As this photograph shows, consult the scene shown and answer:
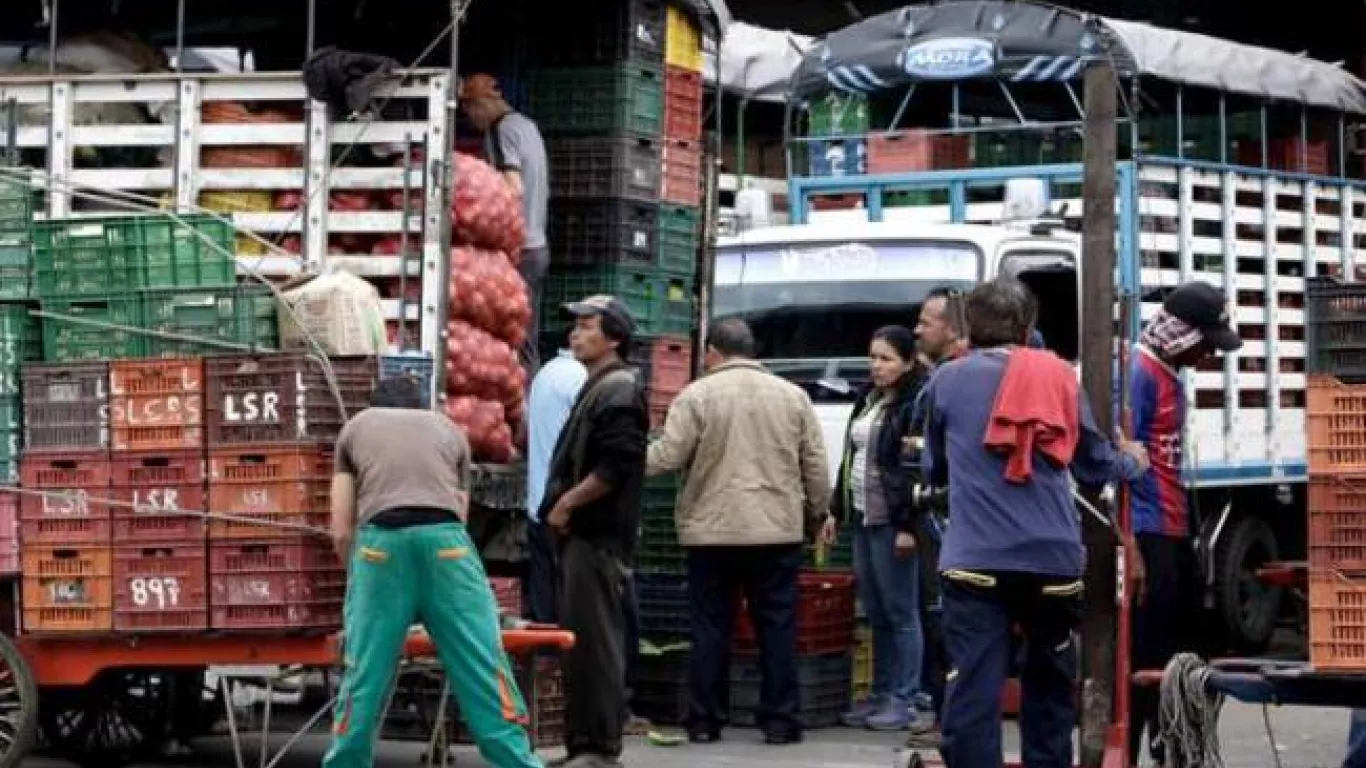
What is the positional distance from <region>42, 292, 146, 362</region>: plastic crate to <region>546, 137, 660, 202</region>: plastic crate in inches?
Result: 147

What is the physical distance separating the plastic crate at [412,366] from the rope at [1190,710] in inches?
130

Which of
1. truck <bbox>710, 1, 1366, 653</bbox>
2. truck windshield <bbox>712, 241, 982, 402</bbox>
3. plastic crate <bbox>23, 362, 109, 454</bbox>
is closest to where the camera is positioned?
plastic crate <bbox>23, 362, 109, 454</bbox>

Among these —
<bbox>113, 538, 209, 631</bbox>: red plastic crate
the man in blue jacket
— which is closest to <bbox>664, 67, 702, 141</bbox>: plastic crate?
<bbox>113, 538, 209, 631</bbox>: red plastic crate

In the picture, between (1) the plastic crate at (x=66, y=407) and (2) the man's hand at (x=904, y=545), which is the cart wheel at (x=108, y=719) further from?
(2) the man's hand at (x=904, y=545)

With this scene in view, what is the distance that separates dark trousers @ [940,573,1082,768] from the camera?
9539 mm

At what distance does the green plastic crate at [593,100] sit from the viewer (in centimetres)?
1470

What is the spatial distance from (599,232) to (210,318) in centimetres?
378

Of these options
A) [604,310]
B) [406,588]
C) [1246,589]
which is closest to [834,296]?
[1246,589]

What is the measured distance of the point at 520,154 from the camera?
14109mm

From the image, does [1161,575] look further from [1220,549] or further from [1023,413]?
[1220,549]

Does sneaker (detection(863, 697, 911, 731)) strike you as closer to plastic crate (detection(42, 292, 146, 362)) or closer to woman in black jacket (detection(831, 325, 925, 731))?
woman in black jacket (detection(831, 325, 925, 731))

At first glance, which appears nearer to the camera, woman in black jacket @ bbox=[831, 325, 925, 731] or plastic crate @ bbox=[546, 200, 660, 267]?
woman in black jacket @ bbox=[831, 325, 925, 731]

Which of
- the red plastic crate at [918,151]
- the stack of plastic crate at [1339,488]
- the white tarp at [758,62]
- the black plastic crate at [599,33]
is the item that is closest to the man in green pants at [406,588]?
the stack of plastic crate at [1339,488]

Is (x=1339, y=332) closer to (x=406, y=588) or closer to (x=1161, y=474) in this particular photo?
(x=1161, y=474)
